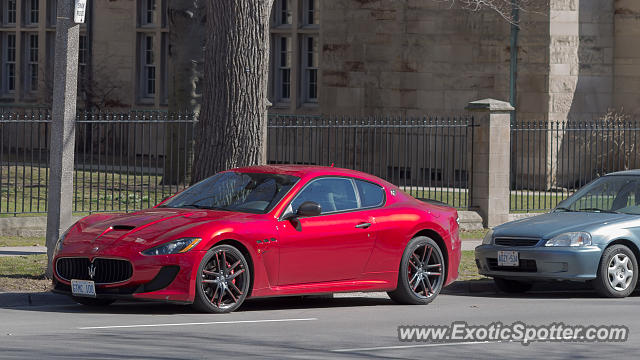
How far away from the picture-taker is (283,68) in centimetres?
3291

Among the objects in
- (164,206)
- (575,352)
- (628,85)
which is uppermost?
(628,85)

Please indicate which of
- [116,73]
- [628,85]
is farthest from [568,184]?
[116,73]

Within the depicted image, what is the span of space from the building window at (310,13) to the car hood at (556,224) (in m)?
18.2

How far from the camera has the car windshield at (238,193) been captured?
1231cm

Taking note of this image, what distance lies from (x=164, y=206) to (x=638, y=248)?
17.5 ft

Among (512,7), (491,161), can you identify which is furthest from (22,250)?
→ (512,7)

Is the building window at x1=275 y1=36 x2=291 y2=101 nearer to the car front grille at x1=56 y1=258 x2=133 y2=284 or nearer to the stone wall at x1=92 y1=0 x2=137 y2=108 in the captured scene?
the stone wall at x1=92 y1=0 x2=137 y2=108

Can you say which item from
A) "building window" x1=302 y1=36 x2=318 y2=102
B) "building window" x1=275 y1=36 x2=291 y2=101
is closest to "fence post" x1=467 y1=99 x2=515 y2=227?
"building window" x1=302 y1=36 x2=318 y2=102

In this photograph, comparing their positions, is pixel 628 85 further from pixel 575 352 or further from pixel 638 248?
pixel 575 352

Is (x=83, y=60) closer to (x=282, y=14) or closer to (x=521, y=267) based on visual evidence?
(x=282, y=14)

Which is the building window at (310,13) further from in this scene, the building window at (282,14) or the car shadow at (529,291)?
the car shadow at (529,291)

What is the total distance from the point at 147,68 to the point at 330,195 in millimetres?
23297

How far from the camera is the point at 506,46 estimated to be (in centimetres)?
2806

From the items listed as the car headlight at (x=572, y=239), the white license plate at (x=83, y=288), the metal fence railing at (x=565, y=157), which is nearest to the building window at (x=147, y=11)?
the metal fence railing at (x=565, y=157)
